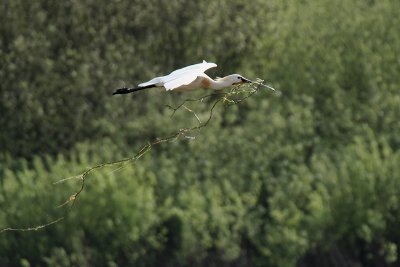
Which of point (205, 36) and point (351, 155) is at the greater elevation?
point (205, 36)

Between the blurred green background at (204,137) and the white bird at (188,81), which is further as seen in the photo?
the blurred green background at (204,137)

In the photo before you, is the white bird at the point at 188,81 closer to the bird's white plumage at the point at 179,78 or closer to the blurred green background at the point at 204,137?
the bird's white plumage at the point at 179,78

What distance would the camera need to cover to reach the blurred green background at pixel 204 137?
26.6 meters

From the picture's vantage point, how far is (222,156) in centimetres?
3003

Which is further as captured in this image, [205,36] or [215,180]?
[205,36]

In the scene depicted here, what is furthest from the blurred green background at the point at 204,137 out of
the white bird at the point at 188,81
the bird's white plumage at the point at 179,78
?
the bird's white plumage at the point at 179,78

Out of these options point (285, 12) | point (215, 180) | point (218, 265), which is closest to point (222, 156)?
point (215, 180)

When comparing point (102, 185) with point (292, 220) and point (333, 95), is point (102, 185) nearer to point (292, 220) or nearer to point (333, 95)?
point (292, 220)

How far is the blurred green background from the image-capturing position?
87.4 ft

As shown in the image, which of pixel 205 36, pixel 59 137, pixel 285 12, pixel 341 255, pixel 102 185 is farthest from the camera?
pixel 285 12

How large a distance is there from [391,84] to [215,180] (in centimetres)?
588

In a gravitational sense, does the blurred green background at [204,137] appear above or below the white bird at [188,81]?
below

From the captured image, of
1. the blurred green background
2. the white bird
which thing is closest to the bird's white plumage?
the white bird

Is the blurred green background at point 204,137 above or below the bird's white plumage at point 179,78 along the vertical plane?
below
